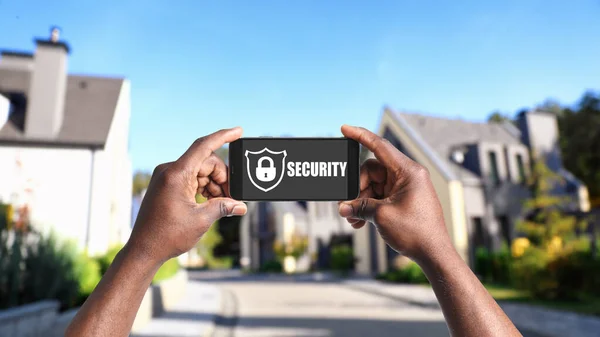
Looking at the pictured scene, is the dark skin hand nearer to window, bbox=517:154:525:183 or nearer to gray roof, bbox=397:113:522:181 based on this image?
gray roof, bbox=397:113:522:181

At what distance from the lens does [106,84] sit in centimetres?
646

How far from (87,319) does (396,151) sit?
0.91m

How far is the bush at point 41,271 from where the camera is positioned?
238 inches

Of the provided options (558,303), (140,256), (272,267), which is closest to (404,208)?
(140,256)

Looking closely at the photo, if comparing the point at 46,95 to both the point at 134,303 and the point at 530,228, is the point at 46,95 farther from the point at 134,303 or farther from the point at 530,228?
the point at 530,228

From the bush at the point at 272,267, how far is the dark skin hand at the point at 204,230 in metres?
31.9

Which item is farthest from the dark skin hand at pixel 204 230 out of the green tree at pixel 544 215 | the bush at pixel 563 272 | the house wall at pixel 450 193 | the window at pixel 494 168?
the window at pixel 494 168

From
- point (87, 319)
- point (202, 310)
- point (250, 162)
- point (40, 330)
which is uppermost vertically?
point (250, 162)

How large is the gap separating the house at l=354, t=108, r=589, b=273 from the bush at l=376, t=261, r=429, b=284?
1.78 m

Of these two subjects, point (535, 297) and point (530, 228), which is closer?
point (535, 297)

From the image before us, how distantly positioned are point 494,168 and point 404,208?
19.7 metres

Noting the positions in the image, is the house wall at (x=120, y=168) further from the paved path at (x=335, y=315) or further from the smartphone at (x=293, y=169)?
the paved path at (x=335, y=315)

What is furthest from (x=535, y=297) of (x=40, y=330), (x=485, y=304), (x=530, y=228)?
(x=485, y=304)

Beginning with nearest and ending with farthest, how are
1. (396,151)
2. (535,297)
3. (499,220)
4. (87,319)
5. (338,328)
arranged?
(87,319) → (396,151) → (338,328) → (535,297) → (499,220)
